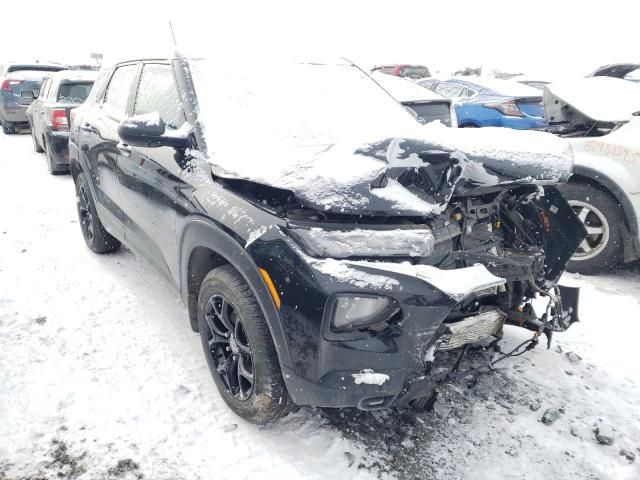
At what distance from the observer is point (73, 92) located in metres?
7.82

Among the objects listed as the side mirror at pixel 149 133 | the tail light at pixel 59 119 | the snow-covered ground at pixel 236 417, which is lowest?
the snow-covered ground at pixel 236 417

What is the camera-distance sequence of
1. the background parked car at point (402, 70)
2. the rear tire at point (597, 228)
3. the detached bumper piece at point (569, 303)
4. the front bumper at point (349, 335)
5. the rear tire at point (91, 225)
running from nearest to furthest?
the front bumper at point (349, 335)
the detached bumper piece at point (569, 303)
the rear tire at point (597, 228)
the rear tire at point (91, 225)
the background parked car at point (402, 70)

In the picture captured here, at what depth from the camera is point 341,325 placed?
6.17 feet

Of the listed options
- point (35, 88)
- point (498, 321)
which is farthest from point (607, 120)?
point (35, 88)

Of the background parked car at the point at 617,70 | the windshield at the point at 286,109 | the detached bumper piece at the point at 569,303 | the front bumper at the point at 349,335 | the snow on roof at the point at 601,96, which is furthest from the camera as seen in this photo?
the background parked car at the point at 617,70

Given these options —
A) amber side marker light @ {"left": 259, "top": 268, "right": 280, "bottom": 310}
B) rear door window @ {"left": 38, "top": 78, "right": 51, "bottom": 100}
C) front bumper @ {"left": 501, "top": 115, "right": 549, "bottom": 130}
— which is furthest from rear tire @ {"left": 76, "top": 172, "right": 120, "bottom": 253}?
front bumper @ {"left": 501, "top": 115, "right": 549, "bottom": 130}

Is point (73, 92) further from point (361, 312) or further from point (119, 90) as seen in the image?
point (361, 312)

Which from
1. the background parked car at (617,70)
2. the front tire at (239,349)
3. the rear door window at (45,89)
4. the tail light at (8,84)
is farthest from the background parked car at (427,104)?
the tail light at (8,84)

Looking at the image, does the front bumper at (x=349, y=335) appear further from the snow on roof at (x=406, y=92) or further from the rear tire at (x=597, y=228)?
the snow on roof at (x=406, y=92)

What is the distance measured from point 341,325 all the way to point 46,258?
12.1ft

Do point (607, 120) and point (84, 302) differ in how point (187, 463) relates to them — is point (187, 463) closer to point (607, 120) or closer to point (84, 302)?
point (84, 302)

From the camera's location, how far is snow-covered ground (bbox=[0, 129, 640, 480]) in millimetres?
2197

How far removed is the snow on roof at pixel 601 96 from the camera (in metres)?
4.17

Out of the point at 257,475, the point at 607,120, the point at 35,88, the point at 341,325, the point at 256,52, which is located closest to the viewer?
the point at 341,325
